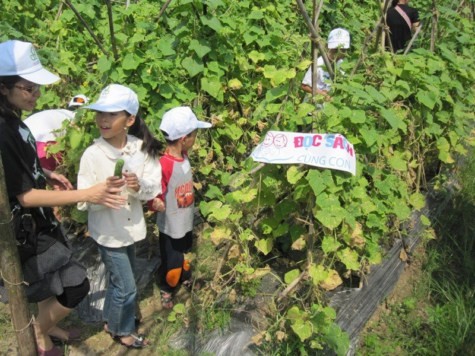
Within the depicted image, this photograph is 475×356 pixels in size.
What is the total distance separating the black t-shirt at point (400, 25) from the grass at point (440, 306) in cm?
250

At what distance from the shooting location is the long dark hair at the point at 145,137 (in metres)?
2.57

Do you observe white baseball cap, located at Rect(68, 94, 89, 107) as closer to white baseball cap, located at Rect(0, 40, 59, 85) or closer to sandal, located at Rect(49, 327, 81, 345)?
white baseball cap, located at Rect(0, 40, 59, 85)

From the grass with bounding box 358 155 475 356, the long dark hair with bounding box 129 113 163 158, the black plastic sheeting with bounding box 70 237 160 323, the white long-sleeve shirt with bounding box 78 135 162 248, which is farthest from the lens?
the black plastic sheeting with bounding box 70 237 160 323

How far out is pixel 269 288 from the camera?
2916mm

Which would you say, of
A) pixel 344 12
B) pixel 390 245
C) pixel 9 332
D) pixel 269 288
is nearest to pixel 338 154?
pixel 269 288

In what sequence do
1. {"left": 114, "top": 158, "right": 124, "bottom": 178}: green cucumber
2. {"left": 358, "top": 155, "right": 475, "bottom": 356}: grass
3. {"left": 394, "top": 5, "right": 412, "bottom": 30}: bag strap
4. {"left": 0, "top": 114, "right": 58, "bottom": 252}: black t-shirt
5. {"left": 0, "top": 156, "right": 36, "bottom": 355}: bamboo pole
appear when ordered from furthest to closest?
{"left": 394, "top": 5, "right": 412, "bottom": 30}: bag strap, {"left": 358, "top": 155, "right": 475, "bottom": 356}: grass, {"left": 114, "top": 158, "right": 124, "bottom": 178}: green cucumber, {"left": 0, "top": 114, "right": 58, "bottom": 252}: black t-shirt, {"left": 0, "top": 156, "right": 36, "bottom": 355}: bamboo pole

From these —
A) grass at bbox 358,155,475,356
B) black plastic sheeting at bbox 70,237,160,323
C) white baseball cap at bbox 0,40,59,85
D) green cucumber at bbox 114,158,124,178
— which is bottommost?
black plastic sheeting at bbox 70,237,160,323

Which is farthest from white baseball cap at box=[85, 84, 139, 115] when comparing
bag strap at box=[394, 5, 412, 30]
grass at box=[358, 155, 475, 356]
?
bag strap at box=[394, 5, 412, 30]

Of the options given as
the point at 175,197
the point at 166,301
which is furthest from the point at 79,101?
the point at 166,301

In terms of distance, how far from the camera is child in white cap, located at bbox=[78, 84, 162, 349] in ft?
7.79

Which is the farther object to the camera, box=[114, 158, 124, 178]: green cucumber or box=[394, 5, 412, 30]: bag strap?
box=[394, 5, 412, 30]: bag strap

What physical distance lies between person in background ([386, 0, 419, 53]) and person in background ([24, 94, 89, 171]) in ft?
13.5

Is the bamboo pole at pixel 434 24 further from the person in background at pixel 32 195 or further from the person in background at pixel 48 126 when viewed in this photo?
the person in background at pixel 32 195

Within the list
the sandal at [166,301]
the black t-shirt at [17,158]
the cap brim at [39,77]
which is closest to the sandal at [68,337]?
the sandal at [166,301]
